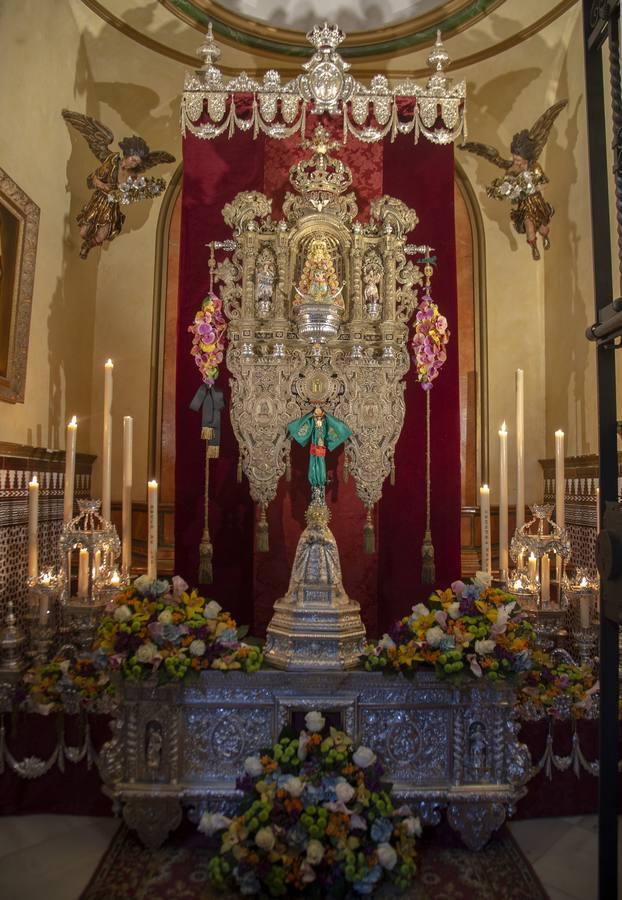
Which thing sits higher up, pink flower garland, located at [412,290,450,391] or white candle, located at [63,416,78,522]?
pink flower garland, located at [412,290,450,391]

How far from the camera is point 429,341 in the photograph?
4.15 m

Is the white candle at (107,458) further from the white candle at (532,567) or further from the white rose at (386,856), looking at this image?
the white candle at (532,567)

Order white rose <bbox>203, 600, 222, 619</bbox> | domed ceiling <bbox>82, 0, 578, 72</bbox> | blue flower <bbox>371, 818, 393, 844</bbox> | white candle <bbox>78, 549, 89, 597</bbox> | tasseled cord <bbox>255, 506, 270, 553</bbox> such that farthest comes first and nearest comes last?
domed ceiling <bbox>82, 0, 578, 72</bbox> < tasseled cord <bbox>255, 506, 270, 553</bbox> < white candle <bbox>78, 549, 89, 597</bbox> < white rose <bbox>203, 600, 222, 619</bbox> < blue flower <bbox>371, 818, 393, 844</bbox>

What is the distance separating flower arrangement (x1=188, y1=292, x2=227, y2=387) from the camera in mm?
4027

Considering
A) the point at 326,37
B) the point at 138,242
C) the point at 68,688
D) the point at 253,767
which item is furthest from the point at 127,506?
the point at 326,37

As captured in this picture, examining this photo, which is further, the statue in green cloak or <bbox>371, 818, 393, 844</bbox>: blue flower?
the statue in green cloak

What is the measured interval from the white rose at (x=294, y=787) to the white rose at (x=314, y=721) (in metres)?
0.25

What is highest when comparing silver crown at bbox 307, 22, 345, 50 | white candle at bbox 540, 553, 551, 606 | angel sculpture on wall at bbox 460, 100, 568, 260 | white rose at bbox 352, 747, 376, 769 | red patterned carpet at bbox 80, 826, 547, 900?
silver crown at bbox 307, 22, 345, 50

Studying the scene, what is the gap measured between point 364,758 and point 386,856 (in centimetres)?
36

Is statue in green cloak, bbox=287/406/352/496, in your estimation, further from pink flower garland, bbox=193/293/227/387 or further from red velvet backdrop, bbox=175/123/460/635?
pink flower garland, bbox=193/293/227/387

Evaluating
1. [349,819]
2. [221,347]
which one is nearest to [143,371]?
[221,347]

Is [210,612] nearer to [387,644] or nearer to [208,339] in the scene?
[387,644]

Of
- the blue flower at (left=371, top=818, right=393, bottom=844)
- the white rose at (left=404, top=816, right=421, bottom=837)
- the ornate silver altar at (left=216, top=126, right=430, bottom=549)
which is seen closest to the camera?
the blue flower at (left=371, top=818, right=393, bottom=844)

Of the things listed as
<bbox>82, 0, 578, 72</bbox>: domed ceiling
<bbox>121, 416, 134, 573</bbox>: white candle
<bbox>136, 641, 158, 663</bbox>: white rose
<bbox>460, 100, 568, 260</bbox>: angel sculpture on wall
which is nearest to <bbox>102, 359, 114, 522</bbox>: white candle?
<bbox>121, 416, 134, 573</bbox>: white candle
